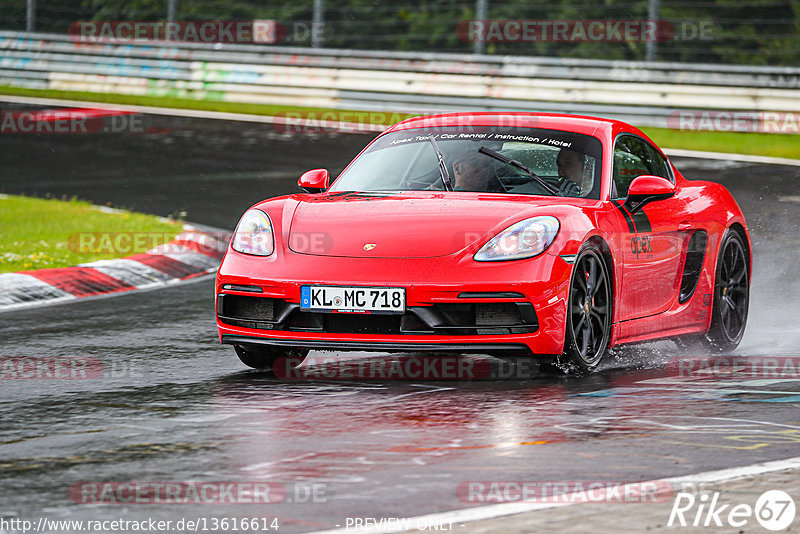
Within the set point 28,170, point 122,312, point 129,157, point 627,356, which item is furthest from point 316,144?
point 627,356

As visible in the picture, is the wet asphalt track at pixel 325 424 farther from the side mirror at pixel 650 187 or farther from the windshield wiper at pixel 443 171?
the windshield wiper at pixel 443 171

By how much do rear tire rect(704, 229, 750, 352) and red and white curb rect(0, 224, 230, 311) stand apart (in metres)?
4.13

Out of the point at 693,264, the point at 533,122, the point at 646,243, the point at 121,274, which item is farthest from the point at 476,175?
the point at 121,274

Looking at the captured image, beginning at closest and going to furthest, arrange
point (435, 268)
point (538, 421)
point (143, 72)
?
point (538, 421)
point (435, 268)
point (143, 72)

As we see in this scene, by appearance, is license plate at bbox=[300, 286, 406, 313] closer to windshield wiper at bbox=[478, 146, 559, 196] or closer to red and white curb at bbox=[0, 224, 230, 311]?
windshield wiper at bbox=[478, 146, 559, 196]

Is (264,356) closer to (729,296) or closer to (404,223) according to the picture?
(404,223)

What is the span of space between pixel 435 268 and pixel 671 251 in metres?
1.77

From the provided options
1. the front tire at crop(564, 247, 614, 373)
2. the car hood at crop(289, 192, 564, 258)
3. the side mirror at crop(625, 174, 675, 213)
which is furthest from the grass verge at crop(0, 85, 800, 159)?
Result: the car hood at crop(289, 192, 564, 258)

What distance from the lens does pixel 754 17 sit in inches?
1072

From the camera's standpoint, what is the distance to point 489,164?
25.5 ft

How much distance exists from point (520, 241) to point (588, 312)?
0.54 metres

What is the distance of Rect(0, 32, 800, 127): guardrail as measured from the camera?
19.8 m

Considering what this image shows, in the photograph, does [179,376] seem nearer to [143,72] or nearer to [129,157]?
[129,157]

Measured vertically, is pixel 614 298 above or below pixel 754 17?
below
